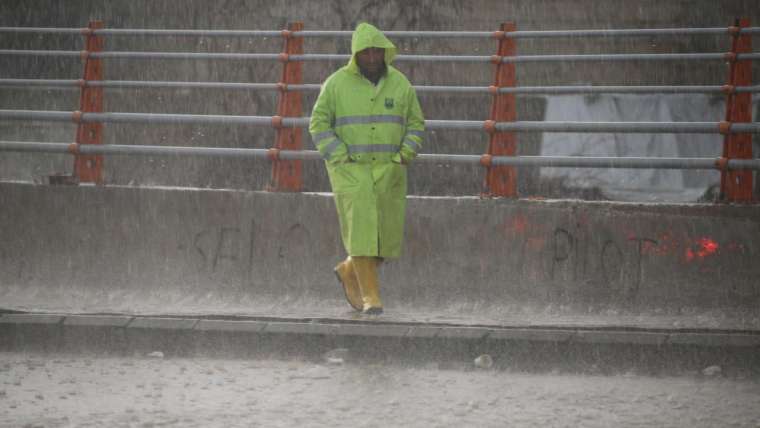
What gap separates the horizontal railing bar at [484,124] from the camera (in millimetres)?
10289

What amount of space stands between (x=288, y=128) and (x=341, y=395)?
381cm

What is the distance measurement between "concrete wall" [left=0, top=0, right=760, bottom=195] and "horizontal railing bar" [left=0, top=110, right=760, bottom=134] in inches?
213

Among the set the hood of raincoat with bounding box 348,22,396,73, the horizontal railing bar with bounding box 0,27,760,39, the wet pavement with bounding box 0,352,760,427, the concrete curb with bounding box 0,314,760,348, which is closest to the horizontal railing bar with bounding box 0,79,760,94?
the horizontal railing bar with bounding box 0,27,760,39

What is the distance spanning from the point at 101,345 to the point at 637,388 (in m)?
3.43

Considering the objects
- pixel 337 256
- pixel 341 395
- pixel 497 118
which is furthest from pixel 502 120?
pixel 341 395

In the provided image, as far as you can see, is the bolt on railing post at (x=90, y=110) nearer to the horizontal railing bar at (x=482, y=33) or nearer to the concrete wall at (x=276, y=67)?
the horizontal railing bar at (x=482, y=33)

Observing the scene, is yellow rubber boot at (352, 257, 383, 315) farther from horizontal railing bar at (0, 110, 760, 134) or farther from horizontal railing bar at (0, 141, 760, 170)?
horizontal railing bar at (0, 110, 760, 134)

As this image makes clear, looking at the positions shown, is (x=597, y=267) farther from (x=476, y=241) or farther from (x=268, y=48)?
(x=268, y=48)

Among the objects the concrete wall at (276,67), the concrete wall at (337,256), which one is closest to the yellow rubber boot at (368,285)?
the concrete wall at (337,256)

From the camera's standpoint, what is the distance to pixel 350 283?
10.4 meters

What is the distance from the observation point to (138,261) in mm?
11156

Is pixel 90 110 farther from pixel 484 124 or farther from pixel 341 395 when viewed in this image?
pixel 341 395

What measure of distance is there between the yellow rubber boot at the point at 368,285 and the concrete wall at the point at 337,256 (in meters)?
0.36

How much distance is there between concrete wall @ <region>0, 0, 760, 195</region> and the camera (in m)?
17.7
